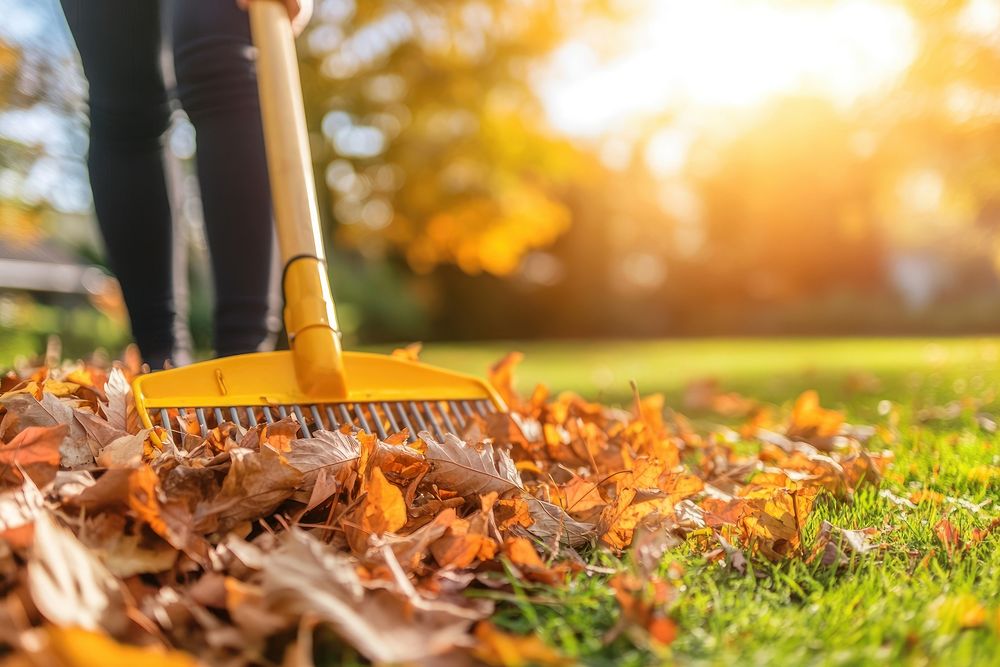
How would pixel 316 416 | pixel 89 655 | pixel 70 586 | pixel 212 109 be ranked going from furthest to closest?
pixel 212 109, pixel 316 416, pixel 70 586, pixel 89 655

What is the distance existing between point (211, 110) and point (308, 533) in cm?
123

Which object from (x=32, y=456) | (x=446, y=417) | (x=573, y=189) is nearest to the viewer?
(x=32, y=456)

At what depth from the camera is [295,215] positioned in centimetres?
169

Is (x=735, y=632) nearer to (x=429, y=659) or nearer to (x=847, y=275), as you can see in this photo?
(x=429, y=659)

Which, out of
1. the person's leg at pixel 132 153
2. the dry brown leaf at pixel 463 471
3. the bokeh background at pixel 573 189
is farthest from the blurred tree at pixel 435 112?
the dry brown leaf at pixel 463 471

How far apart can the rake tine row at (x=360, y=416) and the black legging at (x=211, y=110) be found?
470mm

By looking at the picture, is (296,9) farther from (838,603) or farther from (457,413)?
(838,603)

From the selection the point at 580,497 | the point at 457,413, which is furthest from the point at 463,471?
the point at 457,413

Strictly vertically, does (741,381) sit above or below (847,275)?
above

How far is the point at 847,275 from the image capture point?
20.1m

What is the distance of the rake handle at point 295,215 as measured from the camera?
5.24 ft

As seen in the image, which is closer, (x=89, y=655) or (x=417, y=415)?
(x=89, y=655)

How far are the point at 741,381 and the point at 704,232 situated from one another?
1757cm

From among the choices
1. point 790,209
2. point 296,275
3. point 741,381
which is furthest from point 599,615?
point 790,209
